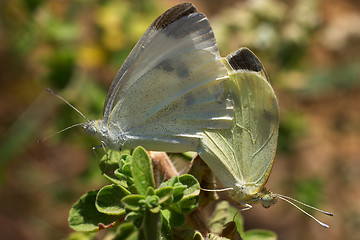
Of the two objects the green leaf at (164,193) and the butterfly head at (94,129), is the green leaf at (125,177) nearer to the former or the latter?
the green leaf at (164,193)

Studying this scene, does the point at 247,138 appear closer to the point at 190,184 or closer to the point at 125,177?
the point at 190,184

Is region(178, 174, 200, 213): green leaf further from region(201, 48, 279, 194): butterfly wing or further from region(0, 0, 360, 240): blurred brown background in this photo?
region(0, 0, 360, 240): blurred brown background

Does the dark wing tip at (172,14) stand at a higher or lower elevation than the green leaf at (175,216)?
higher

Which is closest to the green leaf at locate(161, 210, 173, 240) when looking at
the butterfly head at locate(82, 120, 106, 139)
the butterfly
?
the butterfly

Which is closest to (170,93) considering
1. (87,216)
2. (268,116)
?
(268,116)

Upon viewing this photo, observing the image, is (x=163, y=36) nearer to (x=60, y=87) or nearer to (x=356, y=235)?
(x=60, y=87)

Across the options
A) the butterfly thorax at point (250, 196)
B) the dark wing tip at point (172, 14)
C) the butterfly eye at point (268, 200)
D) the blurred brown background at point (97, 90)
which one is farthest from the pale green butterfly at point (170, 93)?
the blurred brown background at point (97, 90)
